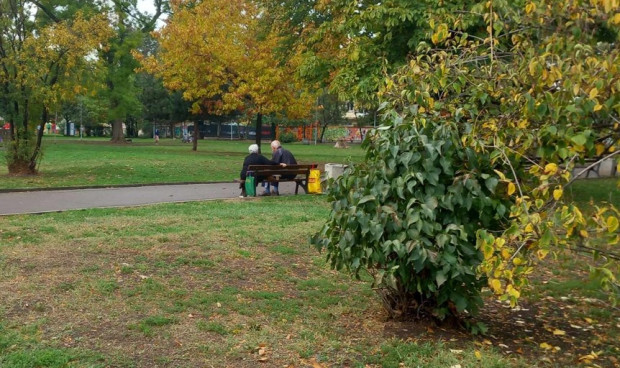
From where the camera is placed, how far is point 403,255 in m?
4.11

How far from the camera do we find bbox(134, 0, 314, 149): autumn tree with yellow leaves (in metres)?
25.5

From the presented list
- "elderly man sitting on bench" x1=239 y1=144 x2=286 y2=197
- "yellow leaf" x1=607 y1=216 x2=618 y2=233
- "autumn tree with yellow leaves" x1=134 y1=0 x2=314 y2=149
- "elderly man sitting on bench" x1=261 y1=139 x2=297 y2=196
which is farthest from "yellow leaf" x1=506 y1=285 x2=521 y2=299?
"autumn tree with yellow leaves" x1=134 y1=0 x2=314 y2=149

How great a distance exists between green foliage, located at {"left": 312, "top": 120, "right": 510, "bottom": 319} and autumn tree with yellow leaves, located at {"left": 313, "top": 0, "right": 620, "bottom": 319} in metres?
0.01

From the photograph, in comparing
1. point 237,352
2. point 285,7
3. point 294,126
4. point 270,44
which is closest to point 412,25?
point 285,7

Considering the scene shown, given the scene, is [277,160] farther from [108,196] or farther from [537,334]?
[537,334]

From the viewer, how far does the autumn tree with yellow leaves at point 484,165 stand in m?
3.41

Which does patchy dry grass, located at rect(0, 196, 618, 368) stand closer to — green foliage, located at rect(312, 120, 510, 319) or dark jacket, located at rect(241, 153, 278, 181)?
green foliage, located at rect(312, 120, 510, 319)

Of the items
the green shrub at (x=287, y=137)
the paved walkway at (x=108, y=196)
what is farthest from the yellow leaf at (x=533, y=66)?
the green shrub at (x=287, y=137)

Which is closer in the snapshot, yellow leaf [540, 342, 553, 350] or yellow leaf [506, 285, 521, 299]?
yellow leaf [506, 285, 521, 299]

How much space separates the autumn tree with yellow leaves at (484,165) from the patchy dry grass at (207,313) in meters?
0.48

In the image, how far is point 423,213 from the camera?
4.11 m

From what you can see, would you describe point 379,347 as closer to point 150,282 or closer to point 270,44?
point 150,282

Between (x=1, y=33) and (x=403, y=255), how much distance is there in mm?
15200

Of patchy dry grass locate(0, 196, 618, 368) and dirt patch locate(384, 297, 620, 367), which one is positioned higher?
patchy dry grass locate(0, 196, 618, 368)
